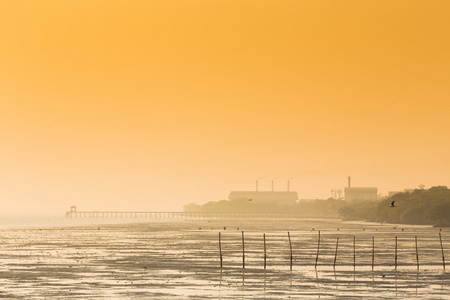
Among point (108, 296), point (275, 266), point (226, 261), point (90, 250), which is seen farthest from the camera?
point (90, 250)

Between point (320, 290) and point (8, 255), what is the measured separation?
47.8m

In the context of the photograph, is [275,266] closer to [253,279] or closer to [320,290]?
[253,279]

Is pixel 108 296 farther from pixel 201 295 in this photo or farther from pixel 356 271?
pixel 356 271

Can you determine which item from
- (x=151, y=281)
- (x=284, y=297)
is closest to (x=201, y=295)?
(x=284, y=297)

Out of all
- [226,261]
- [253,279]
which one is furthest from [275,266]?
[253,279]

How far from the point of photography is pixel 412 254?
98.6 metres

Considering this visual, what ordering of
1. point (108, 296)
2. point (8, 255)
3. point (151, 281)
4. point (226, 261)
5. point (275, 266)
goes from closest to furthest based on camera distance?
point (108, 296)
point (151, 281)
point (275, 266)
point (226, 261)
point (8, 255)

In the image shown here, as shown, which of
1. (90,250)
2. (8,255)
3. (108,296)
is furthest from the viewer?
(90,250)

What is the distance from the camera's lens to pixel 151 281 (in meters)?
64.5

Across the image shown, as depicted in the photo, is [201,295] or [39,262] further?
[39,262]

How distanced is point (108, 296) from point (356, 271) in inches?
1104

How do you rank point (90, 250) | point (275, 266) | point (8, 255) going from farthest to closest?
1. point (90, 250)
2. point (8, 255)
3. point (275, 266)

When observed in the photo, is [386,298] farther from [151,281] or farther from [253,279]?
[151,281]

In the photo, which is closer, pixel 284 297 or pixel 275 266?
pixel 284 297
